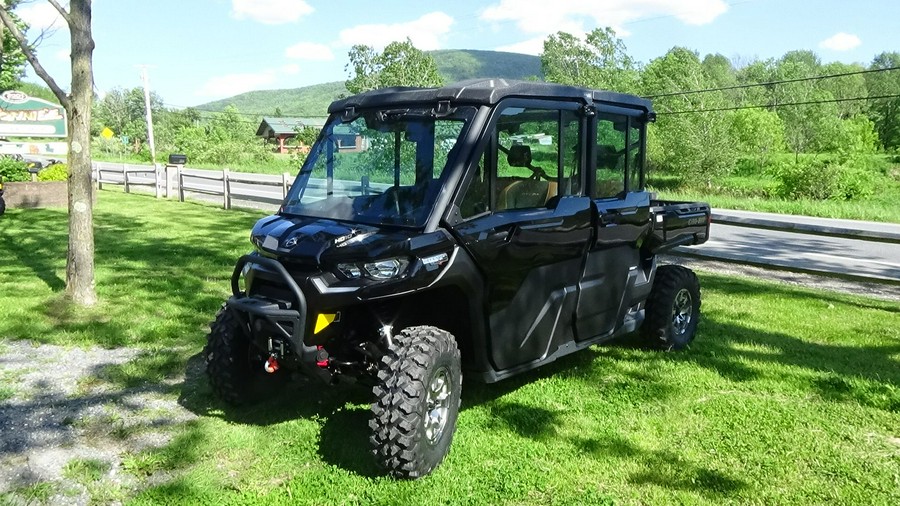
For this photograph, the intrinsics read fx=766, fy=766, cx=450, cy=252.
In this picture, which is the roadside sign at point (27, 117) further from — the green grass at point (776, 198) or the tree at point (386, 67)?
the green grass at point (776, 198)

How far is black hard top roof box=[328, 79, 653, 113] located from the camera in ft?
A: 14.8

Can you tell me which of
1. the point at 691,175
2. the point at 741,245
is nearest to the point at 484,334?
the point at 741,245

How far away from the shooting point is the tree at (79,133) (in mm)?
7832

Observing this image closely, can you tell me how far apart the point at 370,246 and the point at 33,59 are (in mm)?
5698

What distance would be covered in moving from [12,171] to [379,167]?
1742 centimetres

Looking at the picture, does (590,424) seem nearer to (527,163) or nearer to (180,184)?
(527,163)

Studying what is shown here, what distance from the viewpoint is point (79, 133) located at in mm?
7879

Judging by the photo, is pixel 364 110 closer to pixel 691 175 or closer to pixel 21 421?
pixel 21 421

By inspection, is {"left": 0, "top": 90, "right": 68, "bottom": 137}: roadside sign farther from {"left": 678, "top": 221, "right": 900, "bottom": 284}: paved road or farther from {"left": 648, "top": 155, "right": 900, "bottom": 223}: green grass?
{"left": 648, "top": 155, "right": 900, "bottom": 223}: green grass

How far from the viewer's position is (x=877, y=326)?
7625mm

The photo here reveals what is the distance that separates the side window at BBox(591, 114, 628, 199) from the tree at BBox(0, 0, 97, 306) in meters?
5.33

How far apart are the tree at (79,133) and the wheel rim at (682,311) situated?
5860 millimetres

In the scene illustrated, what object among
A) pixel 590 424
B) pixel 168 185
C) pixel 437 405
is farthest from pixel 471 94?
pixel 168 185

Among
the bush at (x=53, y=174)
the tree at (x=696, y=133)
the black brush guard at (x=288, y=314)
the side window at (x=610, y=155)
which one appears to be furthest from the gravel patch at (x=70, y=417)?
the tree at (x=696, y=133)
